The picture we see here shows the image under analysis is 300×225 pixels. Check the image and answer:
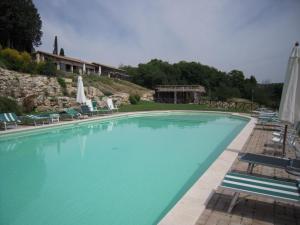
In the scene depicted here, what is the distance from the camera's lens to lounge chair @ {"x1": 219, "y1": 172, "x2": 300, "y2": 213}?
321 centimetres

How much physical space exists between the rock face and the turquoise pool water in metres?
6.97

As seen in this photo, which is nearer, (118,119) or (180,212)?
(180,212)

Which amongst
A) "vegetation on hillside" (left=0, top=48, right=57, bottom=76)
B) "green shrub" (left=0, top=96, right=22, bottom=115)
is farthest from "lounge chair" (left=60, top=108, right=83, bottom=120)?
"vegetation on hillside" (left=0, top=48, right=57, bottom=76)

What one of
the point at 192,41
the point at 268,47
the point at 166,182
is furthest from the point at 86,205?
the point at 192,41

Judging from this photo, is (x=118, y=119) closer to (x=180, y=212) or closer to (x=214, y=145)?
(x=214, y=145)

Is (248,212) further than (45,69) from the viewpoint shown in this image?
No

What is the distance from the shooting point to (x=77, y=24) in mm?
20516

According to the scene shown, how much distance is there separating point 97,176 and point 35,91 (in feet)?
46.9

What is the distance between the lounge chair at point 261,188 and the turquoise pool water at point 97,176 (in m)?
1.30

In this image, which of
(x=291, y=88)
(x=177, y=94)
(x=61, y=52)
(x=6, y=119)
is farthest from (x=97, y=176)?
(x=61, y=52)

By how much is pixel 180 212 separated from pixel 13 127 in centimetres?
1033

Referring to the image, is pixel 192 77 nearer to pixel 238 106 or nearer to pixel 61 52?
pixel 61 52

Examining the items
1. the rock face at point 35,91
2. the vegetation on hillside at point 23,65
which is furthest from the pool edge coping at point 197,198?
the vegetation on hillside at point 23,65

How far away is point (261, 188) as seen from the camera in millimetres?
3422
